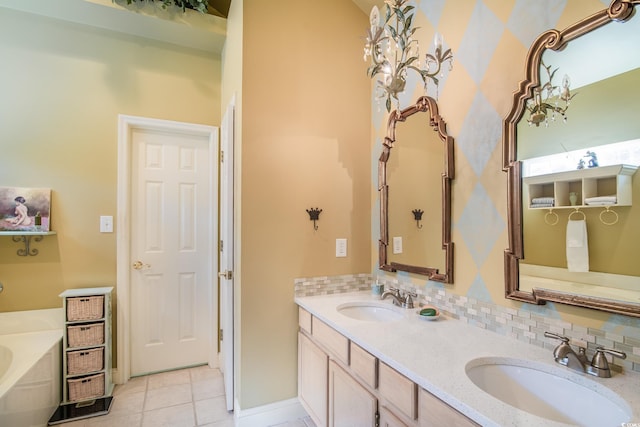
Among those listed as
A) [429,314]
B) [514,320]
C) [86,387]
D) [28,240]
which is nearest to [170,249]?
[28,240]

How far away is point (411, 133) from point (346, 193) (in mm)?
615

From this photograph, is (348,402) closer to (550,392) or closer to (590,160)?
(550,392)

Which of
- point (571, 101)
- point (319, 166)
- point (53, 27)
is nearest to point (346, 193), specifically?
point (319, 166)

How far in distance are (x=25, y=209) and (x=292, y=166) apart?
2.06 m

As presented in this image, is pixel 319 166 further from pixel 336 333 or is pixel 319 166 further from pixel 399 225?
pixel 336 333

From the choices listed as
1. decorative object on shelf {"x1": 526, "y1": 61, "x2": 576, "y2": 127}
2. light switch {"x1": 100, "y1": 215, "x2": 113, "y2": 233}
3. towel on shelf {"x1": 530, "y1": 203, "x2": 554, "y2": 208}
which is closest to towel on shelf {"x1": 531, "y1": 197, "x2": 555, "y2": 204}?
towel on shelf {"x1": 530, "y1": 203, "x2": 554, "y2": 208}

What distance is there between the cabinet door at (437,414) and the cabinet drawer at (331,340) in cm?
50

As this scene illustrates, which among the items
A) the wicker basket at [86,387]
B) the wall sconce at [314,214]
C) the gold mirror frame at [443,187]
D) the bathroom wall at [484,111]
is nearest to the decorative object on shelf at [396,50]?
the bathroom wall at [484,111]

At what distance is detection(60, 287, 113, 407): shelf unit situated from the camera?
7.36 ft

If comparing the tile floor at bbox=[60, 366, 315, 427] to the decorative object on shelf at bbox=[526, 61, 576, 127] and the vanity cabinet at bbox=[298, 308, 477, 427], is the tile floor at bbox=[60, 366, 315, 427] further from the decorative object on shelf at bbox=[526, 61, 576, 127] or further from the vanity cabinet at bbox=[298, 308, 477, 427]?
the decorative object on shelf at bbox=[526, 61, 576, 127]

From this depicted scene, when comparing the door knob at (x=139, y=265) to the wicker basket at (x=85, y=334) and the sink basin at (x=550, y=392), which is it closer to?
the wicker basket at (x=85, y=334)

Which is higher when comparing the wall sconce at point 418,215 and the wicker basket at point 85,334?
the wall sconce at point 418,215

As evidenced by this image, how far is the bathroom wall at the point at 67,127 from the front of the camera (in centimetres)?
233

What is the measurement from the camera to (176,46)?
9.10 feet
